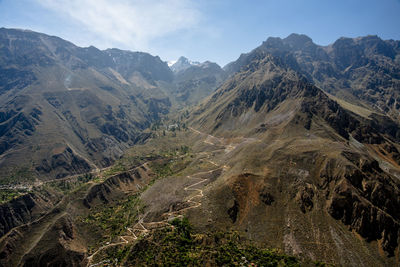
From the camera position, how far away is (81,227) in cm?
13400

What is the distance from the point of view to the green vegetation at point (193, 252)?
9438cm

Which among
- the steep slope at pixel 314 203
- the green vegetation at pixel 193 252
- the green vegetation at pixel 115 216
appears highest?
the steep slope at pixel 314 203

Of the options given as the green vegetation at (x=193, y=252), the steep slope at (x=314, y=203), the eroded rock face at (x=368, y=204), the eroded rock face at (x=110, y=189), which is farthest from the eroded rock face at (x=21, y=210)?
the eroded rock face at (x=368, y=204)

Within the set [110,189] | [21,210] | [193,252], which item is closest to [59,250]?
[193,252]

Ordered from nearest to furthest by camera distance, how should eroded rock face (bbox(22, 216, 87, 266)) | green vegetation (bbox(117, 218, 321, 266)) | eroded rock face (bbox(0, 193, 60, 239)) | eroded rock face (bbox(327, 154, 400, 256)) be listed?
green vegetation (bbox(117, 218, 321, 266))
eroded rock face (bbox(327, 154, 400, 256))
eroded rock face (bbox(22, 216, 87, 266))
eroded rock face (bbox(0, 193, 60, 239))

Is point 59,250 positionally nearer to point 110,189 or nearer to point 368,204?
point 110,189

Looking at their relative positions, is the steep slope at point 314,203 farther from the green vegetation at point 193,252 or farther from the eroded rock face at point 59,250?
the eroded rock face at point 59,250

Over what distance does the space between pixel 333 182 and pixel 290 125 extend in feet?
264

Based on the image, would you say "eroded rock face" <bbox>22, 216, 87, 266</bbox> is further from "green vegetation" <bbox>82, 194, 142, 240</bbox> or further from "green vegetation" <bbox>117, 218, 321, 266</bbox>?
"green vegetation" <bbox>117, 218, 321, 266</bbox>

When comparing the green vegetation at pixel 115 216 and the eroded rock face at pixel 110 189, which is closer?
the green vegetation at pixel 115 216

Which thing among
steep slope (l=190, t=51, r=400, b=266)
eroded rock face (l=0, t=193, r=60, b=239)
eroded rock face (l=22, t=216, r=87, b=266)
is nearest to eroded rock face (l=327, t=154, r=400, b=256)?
steep slope (l=190, t=51, r=400, b=266)

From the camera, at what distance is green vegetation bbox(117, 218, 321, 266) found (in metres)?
94.4

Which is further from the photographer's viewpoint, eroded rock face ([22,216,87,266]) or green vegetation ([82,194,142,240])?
green vegetation ([82,194,142,240])

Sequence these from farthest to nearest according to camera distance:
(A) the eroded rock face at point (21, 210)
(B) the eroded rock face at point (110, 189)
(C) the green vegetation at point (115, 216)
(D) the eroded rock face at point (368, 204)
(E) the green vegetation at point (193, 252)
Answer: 1. (B) the eroded rock face at point (110, 189)
2. (A) the eroded rock face at point (21, 210)
3. (C) the green vegetation at point (115, 216)
4. (D) the eroded rock face at point (368, 204)
5. (E) the green vegetation at point (193, 252)
